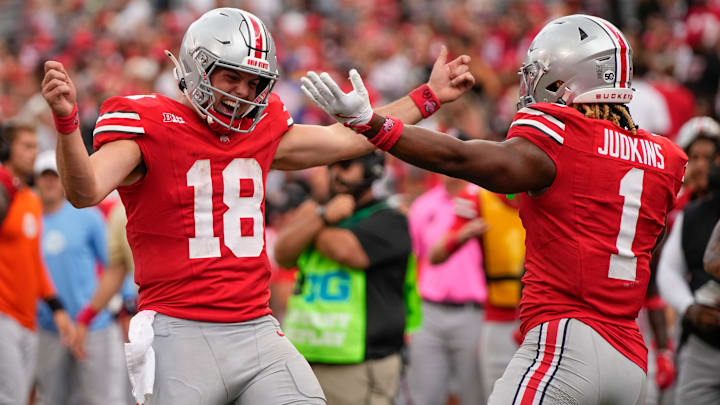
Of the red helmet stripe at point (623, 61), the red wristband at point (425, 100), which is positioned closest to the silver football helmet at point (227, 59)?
the red wristband at point (425, 100)

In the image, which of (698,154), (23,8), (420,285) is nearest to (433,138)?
(698,154)

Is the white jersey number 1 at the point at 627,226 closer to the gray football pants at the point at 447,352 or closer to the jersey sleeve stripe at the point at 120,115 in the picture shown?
the jersey sleeve stripe at the point at 120,115

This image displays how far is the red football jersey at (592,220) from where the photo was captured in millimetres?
3598

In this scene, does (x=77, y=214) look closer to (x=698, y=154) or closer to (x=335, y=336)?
(x=335, y=336)

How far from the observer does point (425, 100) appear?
14.2 ft

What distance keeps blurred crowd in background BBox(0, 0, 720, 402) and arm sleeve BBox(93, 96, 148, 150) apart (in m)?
3.51

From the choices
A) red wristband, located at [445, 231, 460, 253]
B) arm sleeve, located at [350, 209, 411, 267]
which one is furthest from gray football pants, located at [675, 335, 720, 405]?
red wristband, located at [445, 231, 460, 253]

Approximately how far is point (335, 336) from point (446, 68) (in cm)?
174

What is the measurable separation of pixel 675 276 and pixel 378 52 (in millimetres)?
10138

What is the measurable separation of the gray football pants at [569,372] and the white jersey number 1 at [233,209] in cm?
114

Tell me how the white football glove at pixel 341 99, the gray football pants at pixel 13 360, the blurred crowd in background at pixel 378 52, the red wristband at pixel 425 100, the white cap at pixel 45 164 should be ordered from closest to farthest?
the white football glove at pixel 341 99 < the red wristband at pixel 425 100 < the gray football pants at pixel 13 360 < the white cap at pixel 45 164 < the blurred crowd in background at pixel 378 52

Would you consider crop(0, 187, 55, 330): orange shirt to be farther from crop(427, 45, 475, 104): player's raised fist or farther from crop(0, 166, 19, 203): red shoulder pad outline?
crop(427, 45, 475, 104): player's raised fist

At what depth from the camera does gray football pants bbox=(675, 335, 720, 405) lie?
5297 mm

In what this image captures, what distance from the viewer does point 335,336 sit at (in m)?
5.32
